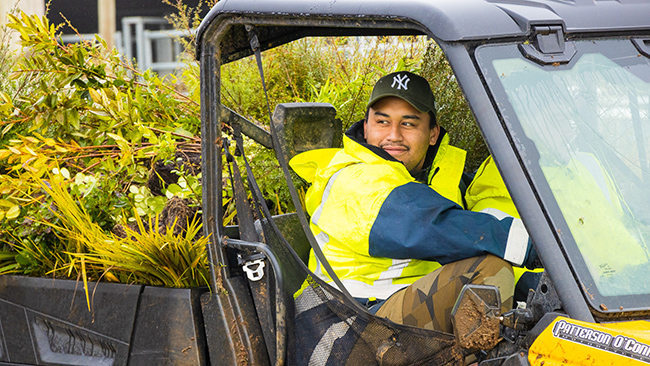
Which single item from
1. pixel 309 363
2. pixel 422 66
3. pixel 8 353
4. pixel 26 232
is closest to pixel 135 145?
pixel 26 232

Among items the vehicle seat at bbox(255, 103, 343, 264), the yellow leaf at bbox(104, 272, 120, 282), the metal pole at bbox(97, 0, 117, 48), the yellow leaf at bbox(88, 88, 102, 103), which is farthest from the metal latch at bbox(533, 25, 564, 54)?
the metal pole at bbox(97, 0, 117, 48)

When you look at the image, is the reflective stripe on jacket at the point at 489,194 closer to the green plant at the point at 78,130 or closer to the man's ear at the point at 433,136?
the man's ear at the point at 433,136

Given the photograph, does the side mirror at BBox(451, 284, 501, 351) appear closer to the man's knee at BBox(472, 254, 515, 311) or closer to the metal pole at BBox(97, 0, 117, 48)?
the man's knee at BBox(472, 254, 515, 311)

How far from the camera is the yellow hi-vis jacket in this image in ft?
5.40

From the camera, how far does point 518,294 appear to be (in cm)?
199

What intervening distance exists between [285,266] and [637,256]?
41.5 inches

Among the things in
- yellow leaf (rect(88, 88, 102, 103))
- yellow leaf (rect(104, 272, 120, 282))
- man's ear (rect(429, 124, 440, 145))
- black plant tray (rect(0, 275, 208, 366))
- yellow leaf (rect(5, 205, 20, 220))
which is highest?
yellow leaf (rect(88, 88, 102, 103))

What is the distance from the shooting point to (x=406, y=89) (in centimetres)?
247

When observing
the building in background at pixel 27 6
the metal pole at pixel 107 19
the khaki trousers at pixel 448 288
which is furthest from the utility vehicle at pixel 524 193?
the metal pole at pixel 107 19

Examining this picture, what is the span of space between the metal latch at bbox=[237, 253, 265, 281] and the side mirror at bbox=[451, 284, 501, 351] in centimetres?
74

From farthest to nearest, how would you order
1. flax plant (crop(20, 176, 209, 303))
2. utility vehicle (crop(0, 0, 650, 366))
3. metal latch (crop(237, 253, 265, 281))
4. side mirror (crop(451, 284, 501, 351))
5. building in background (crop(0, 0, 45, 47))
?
building in background (crop(0, 0, 45, 47)) → flax plant (crop(20, 176, 209, 303)) → metal latch (crop(237, 253, 265, 281)) → side mirror (crop(451, 284, 501, 351)) → utility vehicle (crop(0, 0, 650, 366))

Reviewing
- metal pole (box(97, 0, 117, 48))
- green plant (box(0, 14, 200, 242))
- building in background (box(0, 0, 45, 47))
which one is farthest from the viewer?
metal pole (box(97, 0, 117, 48))

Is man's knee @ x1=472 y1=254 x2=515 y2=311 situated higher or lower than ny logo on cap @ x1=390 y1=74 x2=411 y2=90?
lower

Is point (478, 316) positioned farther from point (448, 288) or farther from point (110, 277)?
point (110, 277)
